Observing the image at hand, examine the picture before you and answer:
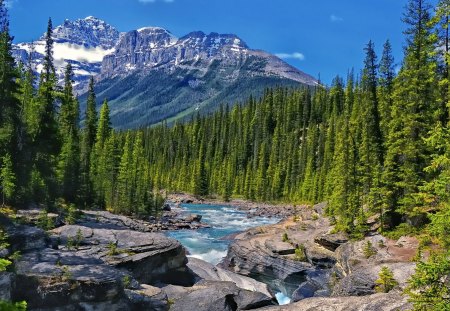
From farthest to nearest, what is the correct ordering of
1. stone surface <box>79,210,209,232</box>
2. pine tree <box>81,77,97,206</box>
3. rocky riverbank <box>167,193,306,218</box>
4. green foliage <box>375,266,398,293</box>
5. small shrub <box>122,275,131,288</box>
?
rocky riverbank <box>167,193,306,218</box> → pine tree <box>81,77,97,206</box> → stone surface <box>79,210,209,232</box> → green foliage <box>375,266,398,293</box> → small shrub <box>122,275,131,288</box>

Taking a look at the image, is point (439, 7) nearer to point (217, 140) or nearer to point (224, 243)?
point (224, 243)

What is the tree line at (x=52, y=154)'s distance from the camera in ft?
135

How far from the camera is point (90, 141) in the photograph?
77062mm

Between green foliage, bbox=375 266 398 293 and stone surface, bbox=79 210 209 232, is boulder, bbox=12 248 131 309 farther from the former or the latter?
stone surface, bbox=79 210 209 232

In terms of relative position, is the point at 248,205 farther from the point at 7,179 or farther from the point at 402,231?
the point at 7,179

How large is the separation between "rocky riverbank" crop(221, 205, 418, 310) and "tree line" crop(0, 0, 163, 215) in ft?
68.1

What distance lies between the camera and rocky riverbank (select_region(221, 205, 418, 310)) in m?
24.9

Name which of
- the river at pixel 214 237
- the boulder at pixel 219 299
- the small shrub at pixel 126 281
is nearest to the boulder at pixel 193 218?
the river at pixel 214 237

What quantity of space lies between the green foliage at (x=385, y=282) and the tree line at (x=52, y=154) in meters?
29.8

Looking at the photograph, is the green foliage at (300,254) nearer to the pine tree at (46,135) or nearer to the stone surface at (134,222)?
the stone surface at (134,222)

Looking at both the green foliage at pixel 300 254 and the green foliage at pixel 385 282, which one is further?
the green foliage at pixel 300 254

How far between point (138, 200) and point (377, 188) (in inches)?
1575

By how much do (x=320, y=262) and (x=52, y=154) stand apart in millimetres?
29993

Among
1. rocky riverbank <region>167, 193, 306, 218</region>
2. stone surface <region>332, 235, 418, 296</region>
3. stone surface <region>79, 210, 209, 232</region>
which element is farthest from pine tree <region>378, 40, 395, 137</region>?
rocky riverbank <region>167, 193, 306, 218</region>
